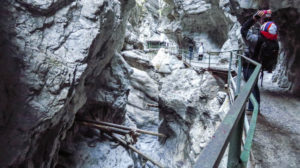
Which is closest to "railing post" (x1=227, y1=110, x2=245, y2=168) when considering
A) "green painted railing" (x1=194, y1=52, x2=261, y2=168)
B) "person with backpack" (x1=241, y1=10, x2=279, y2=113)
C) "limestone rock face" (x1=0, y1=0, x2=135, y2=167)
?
"green painted railing" (x1=194, y1=52, x2=261, y2=168)

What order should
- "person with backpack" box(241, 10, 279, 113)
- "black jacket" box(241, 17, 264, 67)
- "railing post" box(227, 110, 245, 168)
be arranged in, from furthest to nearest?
"black jacket" box(241, 17, 264, 67) → "person with backpack" box(241, 10, 279, 113) → "railing post" box(227, 110, 245, 168)

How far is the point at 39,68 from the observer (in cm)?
441

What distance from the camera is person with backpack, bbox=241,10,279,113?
3264 mm

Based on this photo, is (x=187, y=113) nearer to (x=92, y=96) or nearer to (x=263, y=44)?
(x=92, y=96)

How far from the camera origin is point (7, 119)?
4000mm

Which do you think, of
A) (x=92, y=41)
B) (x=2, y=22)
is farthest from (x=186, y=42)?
(x=2, y=22)

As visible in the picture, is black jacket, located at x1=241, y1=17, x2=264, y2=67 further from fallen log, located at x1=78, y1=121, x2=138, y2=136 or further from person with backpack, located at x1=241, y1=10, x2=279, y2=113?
fallen log, located at x1=78, y1=121, x2=138, y2=136

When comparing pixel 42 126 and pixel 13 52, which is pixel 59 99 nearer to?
pixel 42 126

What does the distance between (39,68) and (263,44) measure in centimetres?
459

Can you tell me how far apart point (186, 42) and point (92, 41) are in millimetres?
20418

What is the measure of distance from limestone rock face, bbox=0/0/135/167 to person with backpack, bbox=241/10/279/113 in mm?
3905

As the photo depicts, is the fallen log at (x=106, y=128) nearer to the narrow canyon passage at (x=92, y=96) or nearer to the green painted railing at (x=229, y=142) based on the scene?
the narrow canyon passage at (x=92, y=96)

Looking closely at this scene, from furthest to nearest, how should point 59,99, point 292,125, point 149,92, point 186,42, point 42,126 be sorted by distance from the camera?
point 186,42
point 149,92
point 59,99
point 42,126
point 292,125

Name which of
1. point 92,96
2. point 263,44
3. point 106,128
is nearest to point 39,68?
point 106,128
